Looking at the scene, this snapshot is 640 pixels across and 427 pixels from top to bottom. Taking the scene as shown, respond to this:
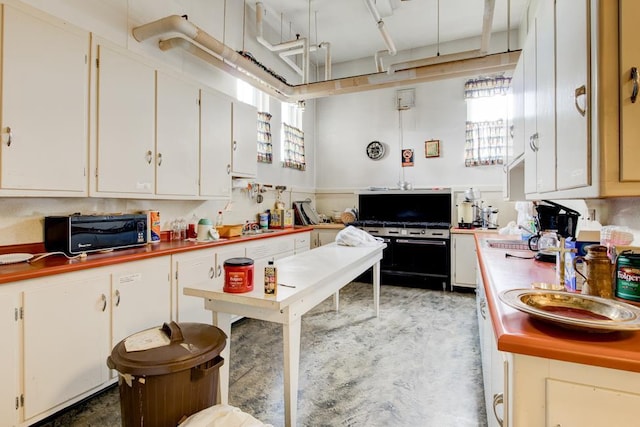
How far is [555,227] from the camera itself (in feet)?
7.95

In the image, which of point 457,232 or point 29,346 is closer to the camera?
point 29,346

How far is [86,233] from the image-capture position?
2197 mm

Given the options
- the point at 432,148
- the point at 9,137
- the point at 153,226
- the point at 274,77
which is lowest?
the point at 153,226

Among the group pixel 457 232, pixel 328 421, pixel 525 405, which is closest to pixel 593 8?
pixel 525 405

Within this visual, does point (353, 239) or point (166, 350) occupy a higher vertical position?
point (353, 239)

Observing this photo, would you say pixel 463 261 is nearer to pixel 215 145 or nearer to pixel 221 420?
pixel 215 145

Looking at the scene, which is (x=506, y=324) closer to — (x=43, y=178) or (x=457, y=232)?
(x=43, y=178)

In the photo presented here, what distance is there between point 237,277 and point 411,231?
3.57 m

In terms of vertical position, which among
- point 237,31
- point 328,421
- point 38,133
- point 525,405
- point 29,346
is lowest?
point 328,421

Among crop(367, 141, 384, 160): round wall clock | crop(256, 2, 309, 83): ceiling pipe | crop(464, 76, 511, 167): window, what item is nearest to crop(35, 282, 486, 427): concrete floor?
crop(464, 76, 511, 167): window

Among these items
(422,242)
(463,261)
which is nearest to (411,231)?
(422,242)

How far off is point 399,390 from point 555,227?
1688mm

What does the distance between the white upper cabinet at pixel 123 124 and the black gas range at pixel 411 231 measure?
331cm

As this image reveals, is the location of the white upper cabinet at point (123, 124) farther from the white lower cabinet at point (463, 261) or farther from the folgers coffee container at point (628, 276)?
the white lower cabinet at point (463, 261)
